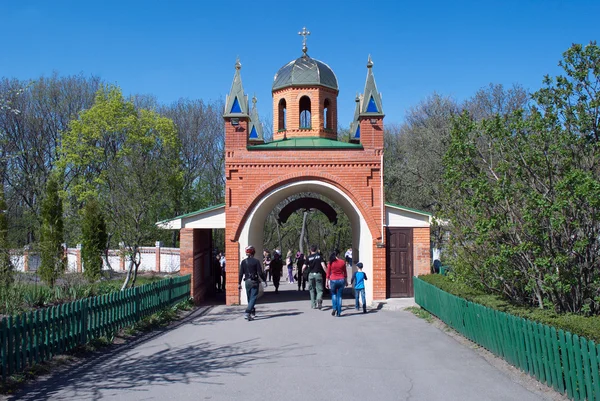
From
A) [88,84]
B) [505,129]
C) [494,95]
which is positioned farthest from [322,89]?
[88,84]

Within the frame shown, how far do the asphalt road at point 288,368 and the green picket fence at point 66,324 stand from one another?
50 cm

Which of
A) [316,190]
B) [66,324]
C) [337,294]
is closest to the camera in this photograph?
[66,324]

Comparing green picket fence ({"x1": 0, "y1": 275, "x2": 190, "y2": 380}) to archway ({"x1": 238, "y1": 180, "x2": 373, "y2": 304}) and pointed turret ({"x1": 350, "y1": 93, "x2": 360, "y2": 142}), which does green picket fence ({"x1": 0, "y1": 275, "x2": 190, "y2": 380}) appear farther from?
pointed turret ({"x1": 350, "y1": 93, "x2": 360, "y2": 142})

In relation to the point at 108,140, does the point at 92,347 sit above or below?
below

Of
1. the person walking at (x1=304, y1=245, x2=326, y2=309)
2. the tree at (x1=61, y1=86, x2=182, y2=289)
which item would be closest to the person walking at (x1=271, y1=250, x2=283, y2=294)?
the tree at (x1=61, y1=86, x2=182, y2=289)

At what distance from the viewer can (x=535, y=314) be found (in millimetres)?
8461

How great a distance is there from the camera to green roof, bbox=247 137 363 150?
667 inches

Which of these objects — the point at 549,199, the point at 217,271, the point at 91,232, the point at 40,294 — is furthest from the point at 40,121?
the point at 549,199

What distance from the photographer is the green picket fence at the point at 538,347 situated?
20.3ft

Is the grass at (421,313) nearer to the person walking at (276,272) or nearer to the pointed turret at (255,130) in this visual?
the person walking at (276,272)

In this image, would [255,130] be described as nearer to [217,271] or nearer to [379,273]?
[217,271]

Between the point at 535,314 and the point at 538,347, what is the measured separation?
1204 mm

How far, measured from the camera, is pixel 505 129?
32.4 feet

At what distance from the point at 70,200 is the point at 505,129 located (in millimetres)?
33002
